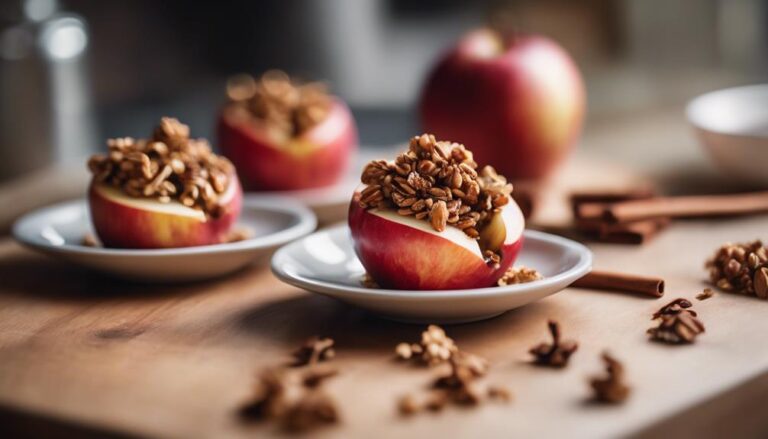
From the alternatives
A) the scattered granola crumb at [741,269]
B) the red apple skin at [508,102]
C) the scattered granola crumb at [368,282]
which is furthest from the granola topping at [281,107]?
the scattered granola crumb at [741,269]

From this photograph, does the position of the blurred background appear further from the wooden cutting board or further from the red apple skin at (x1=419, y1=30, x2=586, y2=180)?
the wooden cutting board

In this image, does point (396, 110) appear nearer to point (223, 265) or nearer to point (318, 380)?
→ point (223, 265)

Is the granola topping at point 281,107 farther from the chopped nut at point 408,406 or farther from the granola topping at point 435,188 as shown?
the chopped nut at point 408,406

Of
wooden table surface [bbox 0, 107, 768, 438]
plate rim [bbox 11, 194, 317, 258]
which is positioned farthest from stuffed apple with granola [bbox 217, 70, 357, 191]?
wooden table surface [bbox 0, 107, 768, 438]

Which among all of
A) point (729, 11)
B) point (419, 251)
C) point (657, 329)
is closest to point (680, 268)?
point (657, 329)

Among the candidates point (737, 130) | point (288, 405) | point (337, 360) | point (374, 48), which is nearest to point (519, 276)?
point (337, 360)
